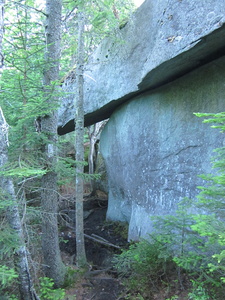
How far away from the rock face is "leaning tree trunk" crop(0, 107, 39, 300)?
135 inches

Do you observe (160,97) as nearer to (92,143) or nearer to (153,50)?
(153,50)

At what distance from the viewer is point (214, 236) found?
2.53m

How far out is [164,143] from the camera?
666 cm

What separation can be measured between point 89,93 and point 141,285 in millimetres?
5894

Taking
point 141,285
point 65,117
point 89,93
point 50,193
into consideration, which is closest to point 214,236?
point 141,285

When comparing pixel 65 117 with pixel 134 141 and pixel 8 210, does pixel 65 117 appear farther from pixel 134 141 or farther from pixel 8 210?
pixel 8 210

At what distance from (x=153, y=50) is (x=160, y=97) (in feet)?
4.53

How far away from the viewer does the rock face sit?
515cm

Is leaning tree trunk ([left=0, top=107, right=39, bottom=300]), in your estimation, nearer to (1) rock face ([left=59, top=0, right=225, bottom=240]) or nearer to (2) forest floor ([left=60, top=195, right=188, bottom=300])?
(2) forest floor ([left=60, top=195, right=188, bottom=300])

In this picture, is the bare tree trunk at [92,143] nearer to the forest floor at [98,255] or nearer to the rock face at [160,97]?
the forest floor at [98,255]

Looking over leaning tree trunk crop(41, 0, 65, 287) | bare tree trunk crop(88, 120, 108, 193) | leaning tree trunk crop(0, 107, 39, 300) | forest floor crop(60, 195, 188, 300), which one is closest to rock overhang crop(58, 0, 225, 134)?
leaning tree trunk crop(41, 0, 65, 287)

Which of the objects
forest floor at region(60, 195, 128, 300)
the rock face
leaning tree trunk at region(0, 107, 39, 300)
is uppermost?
the rock face

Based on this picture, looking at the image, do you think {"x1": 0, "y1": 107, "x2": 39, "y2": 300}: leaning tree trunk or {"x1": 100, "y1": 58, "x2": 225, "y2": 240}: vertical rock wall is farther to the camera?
{"x1": 100, "y1": 58, "x2": 225, "y2": 240}: vertical rock wall

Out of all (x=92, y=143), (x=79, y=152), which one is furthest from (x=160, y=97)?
(x=92, y=143)
